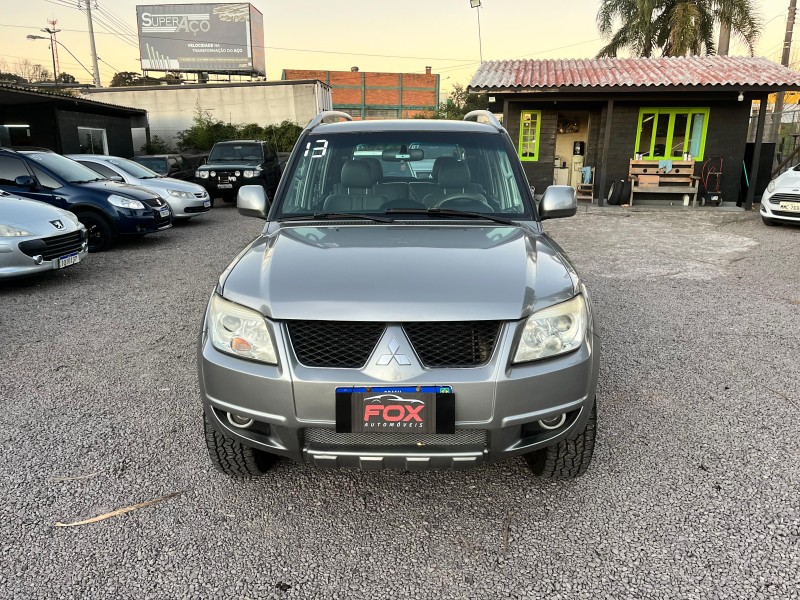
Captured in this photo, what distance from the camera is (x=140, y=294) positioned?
6.46 metres

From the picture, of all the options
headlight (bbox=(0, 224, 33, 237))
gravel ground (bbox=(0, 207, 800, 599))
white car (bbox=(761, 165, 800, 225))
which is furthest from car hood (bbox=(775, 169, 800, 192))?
headlight (bbox=(0, 224, 33, 237))

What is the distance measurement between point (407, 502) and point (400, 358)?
855 millimetres

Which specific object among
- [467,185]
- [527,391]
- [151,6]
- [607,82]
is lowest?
[527,391]

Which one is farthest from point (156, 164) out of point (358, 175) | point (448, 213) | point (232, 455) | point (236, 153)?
point (232, 455)

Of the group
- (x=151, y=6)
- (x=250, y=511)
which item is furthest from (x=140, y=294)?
(x=151, y=6)

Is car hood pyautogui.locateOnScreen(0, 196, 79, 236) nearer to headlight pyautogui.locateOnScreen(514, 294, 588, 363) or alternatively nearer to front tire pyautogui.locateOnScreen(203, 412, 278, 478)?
front tire pyautogui.locateOnScreen(203, 412, 278, 478)

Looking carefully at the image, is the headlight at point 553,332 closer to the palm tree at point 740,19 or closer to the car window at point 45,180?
the car window at point 45,180

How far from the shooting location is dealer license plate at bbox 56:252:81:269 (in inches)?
265

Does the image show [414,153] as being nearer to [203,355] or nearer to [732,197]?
[203,355]

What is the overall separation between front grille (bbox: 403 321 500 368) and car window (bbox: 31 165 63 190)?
8773 millimetres

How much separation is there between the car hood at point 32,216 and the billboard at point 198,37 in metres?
34.5

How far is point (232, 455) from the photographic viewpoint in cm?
259

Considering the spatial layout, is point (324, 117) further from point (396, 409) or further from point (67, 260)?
point (67, 260)

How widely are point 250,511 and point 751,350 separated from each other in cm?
403
